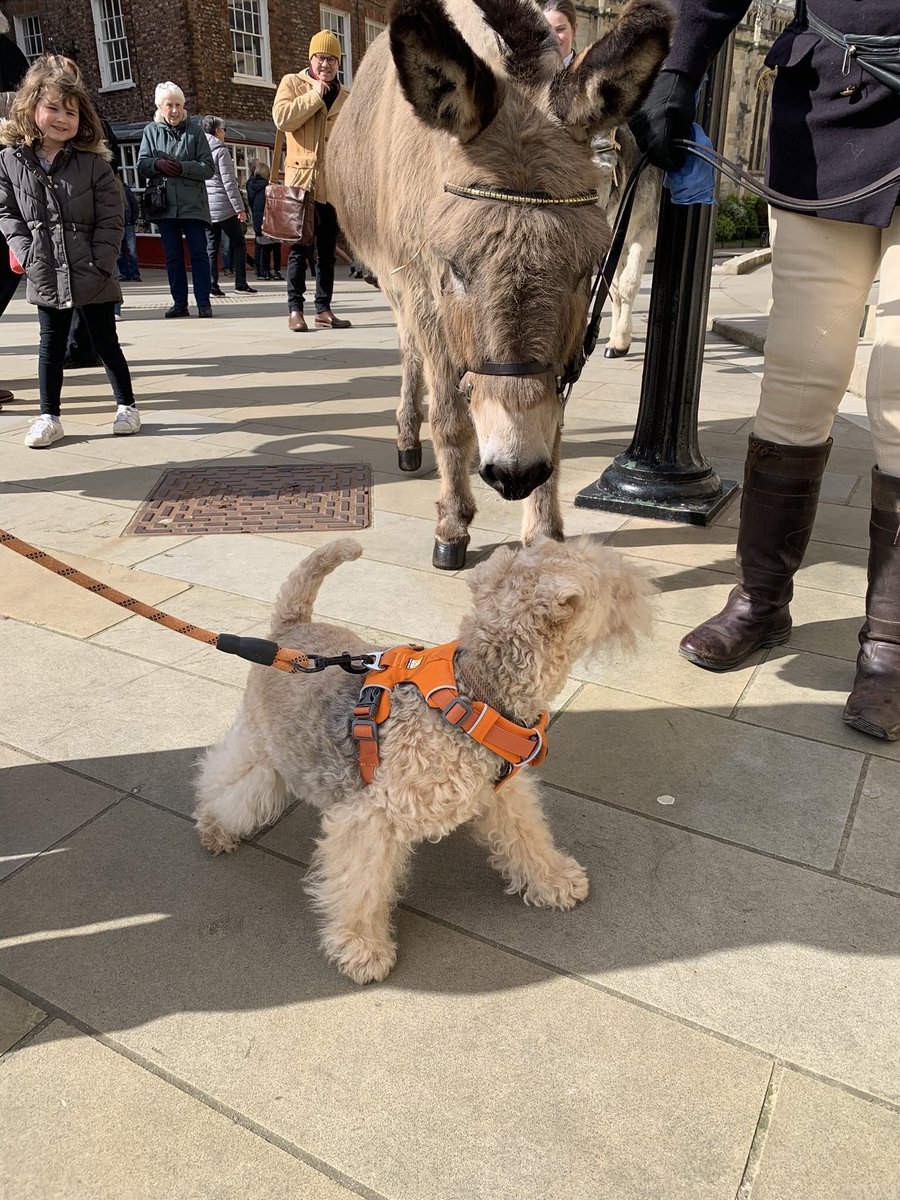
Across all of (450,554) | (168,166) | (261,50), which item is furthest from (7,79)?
(261,50)

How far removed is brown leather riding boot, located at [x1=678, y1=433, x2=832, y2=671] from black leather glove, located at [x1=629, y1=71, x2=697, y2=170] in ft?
4.21

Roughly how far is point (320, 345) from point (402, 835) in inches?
356

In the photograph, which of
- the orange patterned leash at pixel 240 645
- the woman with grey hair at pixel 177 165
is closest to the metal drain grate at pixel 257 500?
the orange patterned leash at pixel 240 645

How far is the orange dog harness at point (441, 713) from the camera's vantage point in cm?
191

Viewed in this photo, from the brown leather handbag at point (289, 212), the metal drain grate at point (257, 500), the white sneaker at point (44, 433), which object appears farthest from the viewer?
the brown leather handbag at point (289, 212)

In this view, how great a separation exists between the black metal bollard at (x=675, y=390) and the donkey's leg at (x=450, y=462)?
3.79ft

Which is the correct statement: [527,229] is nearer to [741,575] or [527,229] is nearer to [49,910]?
[741,575]

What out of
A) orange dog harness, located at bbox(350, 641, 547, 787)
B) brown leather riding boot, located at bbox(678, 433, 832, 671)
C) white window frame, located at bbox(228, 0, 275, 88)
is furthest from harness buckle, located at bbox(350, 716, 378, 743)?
white window frame, located at bbox(228, 0, 275, 88)

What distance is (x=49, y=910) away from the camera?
7.12 ft

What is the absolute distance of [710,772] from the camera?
8.82ft

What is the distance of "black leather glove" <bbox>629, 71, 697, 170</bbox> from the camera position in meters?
3.27

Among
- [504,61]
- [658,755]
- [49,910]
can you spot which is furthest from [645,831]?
[504,61]

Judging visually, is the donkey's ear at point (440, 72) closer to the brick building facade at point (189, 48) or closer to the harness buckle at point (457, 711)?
→ the harness buckle at point (457, 711)

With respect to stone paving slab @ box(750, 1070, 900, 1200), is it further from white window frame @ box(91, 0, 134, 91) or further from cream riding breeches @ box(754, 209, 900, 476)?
white window frame @ box(91, 0, 134, 91)
